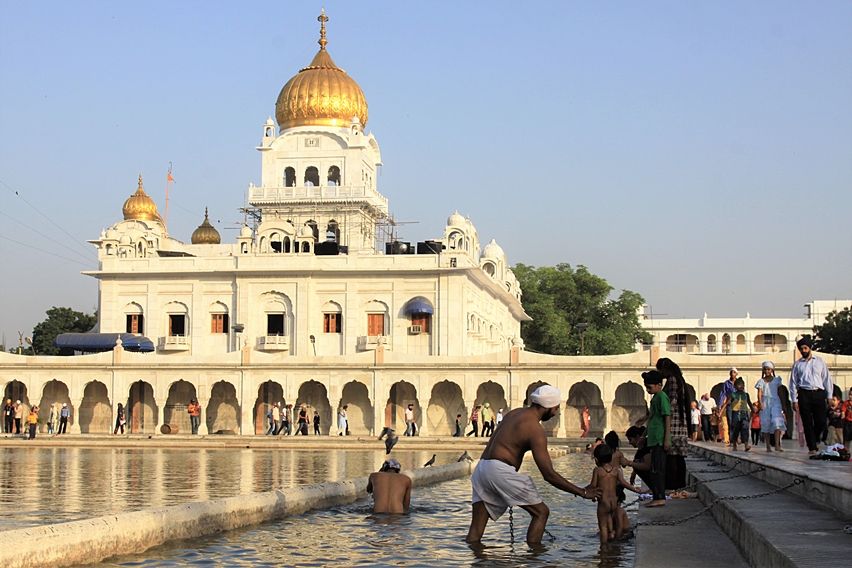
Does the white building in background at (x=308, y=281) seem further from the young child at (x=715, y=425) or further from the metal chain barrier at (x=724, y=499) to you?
the metal chain barrier at (x=724, y=499)

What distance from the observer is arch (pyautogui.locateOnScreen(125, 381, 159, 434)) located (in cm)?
4281

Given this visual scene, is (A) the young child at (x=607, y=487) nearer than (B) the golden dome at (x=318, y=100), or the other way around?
(A) the young child at (x=607, y=487)

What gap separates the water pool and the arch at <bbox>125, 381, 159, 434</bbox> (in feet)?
105

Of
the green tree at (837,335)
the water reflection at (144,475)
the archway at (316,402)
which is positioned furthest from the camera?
the green tree at (837,335)

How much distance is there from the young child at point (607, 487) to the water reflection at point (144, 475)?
5339 millimetres

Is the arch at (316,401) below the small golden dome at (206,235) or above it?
below

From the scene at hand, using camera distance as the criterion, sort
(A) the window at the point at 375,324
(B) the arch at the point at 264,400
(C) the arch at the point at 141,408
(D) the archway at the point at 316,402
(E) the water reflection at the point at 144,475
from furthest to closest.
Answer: (A) the window at the point at 375,324 → (C) the arch at the point at 141,408 → (D) the archway at the point at 316,402 → (B) the arch at the point at 264,400 → (E) the water reflection at the point at 144,475

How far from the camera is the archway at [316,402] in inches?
1640

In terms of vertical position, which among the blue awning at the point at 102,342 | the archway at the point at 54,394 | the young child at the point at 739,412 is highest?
the blue awning at the point at 102,342

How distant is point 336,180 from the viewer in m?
53.2

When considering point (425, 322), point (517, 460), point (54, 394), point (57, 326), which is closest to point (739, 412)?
point (517, 460)

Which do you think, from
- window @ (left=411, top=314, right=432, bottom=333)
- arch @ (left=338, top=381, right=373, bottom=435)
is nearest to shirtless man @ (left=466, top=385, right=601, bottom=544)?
arch @ (left=338, top=381, right=373, bottom=435)

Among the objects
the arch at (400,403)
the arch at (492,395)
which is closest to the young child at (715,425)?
the arch at (492,395)

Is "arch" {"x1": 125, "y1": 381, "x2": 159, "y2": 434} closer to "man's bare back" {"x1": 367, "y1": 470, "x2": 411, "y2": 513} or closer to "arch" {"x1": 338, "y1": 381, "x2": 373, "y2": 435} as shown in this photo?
"arch" {"x1": 338, "y1": 381, "x2": 373, "y2": 435}
